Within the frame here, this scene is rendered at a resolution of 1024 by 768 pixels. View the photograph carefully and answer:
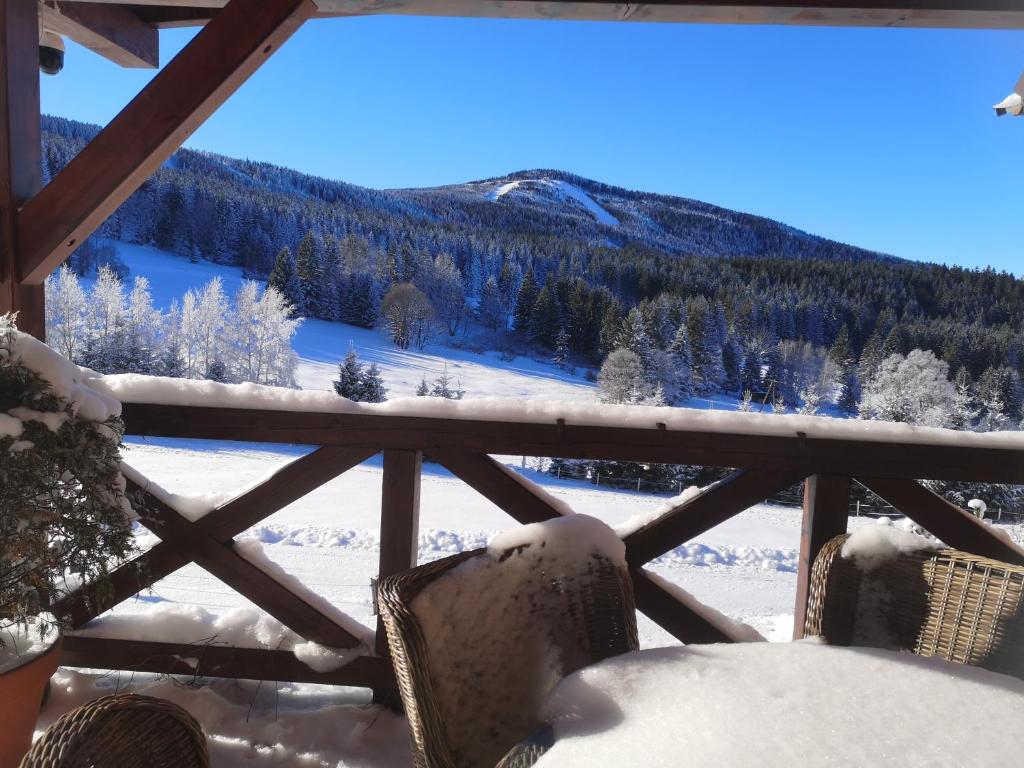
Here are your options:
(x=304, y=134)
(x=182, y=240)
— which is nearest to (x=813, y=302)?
(x=182, y=240)

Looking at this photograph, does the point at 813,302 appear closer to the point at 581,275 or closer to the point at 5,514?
the point at 581,275

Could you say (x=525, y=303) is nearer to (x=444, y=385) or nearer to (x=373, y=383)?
(x=444, y=385)

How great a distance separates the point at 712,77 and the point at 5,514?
2588 cm

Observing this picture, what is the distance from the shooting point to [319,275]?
1391cm

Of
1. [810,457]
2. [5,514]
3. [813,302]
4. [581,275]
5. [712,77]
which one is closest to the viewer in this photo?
[5,514]

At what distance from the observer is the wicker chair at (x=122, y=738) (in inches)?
25.0

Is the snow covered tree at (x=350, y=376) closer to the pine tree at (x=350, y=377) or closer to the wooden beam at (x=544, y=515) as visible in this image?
the pine tree at (x=350, y=377)

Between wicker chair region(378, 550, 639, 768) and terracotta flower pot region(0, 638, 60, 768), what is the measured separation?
0.71 m

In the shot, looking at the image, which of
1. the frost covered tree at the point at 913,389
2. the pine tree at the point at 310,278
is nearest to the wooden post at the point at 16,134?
the frost covered tree at the point at 913,389

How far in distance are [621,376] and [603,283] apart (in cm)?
224

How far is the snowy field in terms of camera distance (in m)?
1.35

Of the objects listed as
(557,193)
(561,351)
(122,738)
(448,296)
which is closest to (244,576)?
(122,738)

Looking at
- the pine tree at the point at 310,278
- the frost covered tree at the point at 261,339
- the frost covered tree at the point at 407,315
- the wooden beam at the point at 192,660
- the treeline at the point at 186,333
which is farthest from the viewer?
the pine tree at the point at 310,278

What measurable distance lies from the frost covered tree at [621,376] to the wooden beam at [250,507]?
11.7 metres
